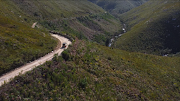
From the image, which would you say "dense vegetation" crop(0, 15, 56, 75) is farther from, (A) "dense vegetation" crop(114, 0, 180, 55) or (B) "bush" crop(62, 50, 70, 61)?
(A) "dense vegetation" crop(114, 0, 180, 55)

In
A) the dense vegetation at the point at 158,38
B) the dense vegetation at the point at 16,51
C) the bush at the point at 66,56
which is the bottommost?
the dense vegetation at the point at 16,51

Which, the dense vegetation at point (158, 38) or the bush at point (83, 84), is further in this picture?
the dense vegetation at point (158, 38)

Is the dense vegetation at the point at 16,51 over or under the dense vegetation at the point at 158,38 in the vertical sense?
under

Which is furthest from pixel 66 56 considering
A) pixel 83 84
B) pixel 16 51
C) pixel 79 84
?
pixel 16 51

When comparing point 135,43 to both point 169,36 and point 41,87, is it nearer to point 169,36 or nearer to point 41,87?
point 169,36

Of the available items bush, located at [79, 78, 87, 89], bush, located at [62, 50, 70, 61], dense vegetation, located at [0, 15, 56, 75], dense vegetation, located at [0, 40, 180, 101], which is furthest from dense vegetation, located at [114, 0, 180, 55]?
bush, located at [79, 78, 87, 89]

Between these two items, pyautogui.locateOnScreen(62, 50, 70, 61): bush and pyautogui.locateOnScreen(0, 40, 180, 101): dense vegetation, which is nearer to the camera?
pyautogui.locateOnScreen(0, 40, 180, 101): dense vegetation

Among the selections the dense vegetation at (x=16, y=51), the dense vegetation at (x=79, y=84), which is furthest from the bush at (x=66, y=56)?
the dense vegetation at (x=16, y=51)

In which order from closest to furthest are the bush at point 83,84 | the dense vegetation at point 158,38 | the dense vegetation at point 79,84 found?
the dense vegetation at point 79,84, the bush at point 83,84, the dense vegetation at point 158,38

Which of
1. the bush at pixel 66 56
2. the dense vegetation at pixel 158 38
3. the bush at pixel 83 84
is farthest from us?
the dense vegetation at pixel 158 38

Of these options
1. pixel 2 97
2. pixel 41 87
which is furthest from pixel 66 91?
pixel 2 97

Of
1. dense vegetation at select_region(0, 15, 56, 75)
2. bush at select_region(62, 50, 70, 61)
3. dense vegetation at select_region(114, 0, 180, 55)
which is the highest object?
dense vegetation at select_region(114, 0, 180, 55)

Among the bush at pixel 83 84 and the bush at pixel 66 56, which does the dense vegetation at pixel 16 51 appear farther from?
the bush at pixel 83 84

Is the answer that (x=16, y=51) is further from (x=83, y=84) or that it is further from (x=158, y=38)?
(x=158, y=38)
